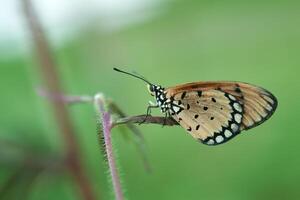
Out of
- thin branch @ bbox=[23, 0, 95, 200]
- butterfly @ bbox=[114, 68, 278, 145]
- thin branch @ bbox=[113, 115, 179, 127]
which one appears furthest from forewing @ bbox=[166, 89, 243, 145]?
thin branch @ bbox=[23, 0, 95, 200]

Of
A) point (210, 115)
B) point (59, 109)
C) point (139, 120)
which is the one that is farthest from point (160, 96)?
point (59, 109)

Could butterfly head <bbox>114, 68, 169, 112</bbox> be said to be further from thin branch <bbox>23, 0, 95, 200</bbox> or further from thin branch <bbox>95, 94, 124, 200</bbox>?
thin branch <bbox>23, 0, 95, 200</bbox>

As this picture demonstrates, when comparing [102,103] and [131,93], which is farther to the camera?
[131,93]

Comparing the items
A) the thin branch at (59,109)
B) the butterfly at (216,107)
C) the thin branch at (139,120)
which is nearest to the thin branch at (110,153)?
the thin branch at (139,120)

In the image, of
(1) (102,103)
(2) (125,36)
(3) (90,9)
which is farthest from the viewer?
(2) (125,36)

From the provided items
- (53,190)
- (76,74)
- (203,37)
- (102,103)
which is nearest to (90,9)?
(76,74)

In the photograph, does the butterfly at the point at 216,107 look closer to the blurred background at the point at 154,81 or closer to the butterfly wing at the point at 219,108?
the butterfly wing at the point at 219,108

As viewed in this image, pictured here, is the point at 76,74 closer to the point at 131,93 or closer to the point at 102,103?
the point at 131,93

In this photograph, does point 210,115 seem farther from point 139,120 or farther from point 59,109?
point 59,109
